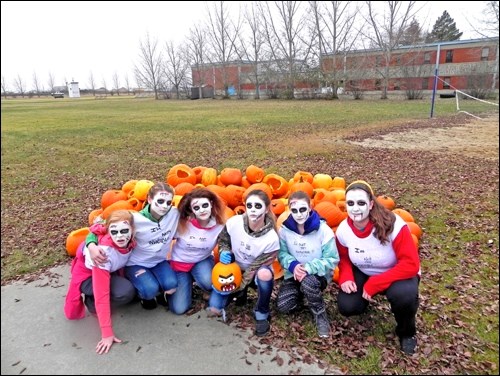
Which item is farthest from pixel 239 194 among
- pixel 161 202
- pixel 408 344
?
pixel 408 344

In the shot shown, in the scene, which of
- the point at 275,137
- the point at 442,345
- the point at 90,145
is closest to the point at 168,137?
the point at 90,145

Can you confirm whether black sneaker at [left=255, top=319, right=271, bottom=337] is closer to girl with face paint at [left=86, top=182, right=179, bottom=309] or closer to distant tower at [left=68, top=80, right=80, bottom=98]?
girl with face paint at [left=86, top=182, right=179, bottom=309]

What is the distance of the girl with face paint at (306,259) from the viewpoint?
3461 mm

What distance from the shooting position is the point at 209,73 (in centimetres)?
6712

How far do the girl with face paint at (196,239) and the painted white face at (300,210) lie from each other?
2.78ft

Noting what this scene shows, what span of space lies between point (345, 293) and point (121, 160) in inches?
357

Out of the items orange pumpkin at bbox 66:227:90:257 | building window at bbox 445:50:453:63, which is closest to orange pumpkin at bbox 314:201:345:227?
orange pumpkin at bbox 66:227:90:257

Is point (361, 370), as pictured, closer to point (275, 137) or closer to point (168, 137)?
point (275, 137)

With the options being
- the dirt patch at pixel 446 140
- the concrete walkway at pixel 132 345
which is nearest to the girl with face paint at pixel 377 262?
the concrete walkway at pixel 132 345

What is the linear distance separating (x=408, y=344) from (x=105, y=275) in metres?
2.69

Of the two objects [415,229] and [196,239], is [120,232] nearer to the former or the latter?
[196,239]

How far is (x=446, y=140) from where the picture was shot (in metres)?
12.8

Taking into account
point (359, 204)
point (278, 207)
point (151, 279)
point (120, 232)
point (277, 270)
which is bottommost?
point (277, 270)

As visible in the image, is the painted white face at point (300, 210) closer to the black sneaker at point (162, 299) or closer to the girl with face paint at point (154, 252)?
the girl with face paint at point (154, 252)
